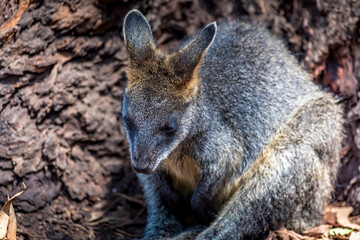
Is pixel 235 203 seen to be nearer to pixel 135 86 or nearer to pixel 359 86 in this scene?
pixel 135 86

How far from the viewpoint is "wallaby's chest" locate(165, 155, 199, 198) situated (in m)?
5.73

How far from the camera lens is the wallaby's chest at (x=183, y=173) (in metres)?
5.73

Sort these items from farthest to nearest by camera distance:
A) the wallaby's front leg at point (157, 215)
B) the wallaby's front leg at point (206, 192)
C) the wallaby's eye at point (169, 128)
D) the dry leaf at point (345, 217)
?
the dry leaf at point (345, 217) → the wallaby's front leg at point (157, 215) → the wallaby's front leg at point (206, 192) → the wallaby's eye at point (169, 128)

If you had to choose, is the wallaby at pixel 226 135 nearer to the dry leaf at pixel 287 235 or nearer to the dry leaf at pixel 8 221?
the dry leaf at pixel 287 235

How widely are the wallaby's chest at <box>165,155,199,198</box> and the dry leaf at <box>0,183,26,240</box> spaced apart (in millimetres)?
1915

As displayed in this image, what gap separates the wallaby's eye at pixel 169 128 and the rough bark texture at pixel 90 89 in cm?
232

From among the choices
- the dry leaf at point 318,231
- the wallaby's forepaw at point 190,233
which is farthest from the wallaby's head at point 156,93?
the dry leaf at point 318,231

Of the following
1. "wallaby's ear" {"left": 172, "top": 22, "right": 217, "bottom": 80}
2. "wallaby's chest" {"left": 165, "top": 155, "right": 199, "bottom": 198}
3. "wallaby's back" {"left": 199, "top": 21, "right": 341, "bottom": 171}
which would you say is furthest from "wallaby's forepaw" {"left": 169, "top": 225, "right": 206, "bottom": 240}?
"wallaby's ear" {"left": 172, "top": 22, "right": 217, "bottom": 80}

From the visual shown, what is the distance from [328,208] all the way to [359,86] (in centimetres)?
210

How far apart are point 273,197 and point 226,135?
982 mm

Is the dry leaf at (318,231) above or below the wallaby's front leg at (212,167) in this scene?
below

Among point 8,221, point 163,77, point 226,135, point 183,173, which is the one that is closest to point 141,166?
point 163,77

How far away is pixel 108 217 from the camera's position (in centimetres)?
686

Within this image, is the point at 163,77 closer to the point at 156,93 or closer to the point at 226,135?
the point at 156,93
